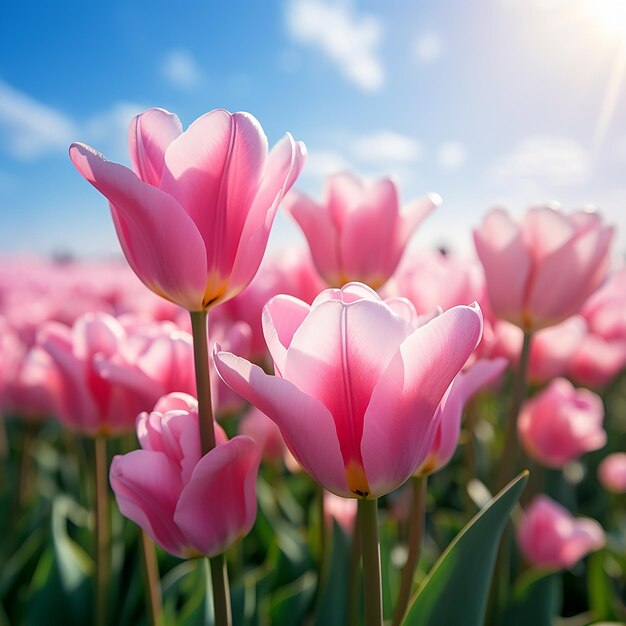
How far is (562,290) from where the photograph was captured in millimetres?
952

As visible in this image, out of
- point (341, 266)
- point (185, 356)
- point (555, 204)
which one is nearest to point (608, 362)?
point (555, 204)

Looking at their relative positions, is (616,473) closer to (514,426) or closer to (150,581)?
(514,426)

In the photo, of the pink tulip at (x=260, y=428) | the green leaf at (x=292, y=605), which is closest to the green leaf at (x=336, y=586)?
the green leaf at (x=292, y=605)

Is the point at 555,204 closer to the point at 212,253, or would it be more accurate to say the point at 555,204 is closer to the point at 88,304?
the point at 212,253

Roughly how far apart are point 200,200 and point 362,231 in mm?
510

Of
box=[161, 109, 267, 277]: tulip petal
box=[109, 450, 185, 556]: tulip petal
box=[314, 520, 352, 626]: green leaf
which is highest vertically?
box=[161, 109, 267, 277]: tulip petal

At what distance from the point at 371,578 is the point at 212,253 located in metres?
0.31

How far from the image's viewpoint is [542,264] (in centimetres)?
97

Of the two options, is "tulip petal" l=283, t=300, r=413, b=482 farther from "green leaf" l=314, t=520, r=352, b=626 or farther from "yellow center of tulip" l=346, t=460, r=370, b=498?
"green leaf" l=314, t=520, r=352, b=626

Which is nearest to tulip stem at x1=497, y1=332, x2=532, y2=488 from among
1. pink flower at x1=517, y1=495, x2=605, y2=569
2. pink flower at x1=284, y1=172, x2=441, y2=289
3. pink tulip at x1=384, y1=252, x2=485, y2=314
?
pink tulip at x1=384, y1=252, x2=485, y2=314

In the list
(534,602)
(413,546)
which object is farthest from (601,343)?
(413,546)

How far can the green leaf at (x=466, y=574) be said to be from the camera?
0.59m

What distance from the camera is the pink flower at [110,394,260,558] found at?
557mm

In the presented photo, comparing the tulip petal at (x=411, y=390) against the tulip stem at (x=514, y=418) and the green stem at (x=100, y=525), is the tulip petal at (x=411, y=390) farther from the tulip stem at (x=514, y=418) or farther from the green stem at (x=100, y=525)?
the green stem at (x=100, y=525)
